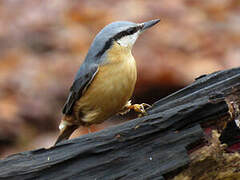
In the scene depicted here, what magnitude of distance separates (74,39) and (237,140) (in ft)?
16.5

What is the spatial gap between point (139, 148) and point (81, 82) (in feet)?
3.96

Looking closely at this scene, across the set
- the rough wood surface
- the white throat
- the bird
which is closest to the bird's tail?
the bird

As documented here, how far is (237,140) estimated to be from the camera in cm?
374

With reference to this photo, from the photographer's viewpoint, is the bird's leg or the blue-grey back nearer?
the bird's leg

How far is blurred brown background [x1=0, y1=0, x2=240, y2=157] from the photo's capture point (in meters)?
6.79

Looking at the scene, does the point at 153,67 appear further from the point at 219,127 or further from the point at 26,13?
the point at 219,127

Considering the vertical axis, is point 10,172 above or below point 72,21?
below

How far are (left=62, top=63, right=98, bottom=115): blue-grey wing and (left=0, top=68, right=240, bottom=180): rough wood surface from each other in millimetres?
898

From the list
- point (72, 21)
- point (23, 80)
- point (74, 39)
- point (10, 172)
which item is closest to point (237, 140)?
point (10, 172)

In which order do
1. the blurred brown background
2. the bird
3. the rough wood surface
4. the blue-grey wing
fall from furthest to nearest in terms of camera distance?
the blurred brown background, the blue-grey wing, the bird, the rough wood surface

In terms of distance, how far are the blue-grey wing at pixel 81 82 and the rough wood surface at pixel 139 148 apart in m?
0.90

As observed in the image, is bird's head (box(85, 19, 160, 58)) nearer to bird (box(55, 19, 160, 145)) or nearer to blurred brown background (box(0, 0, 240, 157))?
bird (box(55, 19, 160, 145))

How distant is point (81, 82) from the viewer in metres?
4.77

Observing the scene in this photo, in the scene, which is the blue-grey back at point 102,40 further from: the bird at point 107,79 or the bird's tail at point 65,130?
the bird's tail at point 65,130
